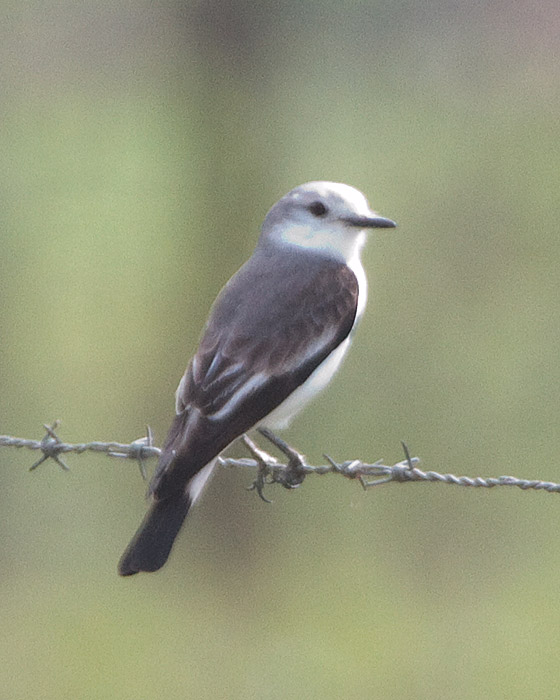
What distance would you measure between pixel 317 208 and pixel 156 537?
1.91m

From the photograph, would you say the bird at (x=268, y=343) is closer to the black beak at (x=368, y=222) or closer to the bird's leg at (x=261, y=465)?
the black beak at (x=368, y=222)

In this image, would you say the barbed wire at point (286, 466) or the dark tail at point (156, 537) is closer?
the barbed wire at point (286, 466)

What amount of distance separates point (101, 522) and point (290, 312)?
5.68 meters

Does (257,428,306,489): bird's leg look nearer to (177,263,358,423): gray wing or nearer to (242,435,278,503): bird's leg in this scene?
(242,435,278,503): bird's leg

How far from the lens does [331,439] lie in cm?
1021

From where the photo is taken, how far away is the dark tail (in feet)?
15.3

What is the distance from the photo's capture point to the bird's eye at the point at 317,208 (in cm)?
599

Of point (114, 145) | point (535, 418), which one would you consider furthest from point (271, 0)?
point (535, 418)

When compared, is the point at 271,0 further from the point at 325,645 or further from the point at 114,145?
the point at 325,645

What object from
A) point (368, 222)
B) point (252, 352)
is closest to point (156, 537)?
point (252, 352)

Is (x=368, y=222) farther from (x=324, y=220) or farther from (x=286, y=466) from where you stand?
(x=286, y=466)

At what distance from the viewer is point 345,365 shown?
1075 centimetres

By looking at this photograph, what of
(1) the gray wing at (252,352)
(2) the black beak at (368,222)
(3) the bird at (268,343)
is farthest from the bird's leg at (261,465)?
(2) the black beak at (368,222)

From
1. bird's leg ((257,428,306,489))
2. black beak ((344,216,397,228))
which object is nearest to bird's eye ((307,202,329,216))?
black beak ((344,216,397,228))
